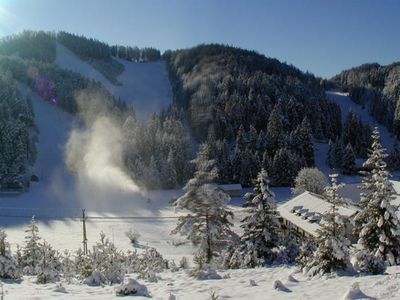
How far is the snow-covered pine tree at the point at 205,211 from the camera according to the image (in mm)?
29016

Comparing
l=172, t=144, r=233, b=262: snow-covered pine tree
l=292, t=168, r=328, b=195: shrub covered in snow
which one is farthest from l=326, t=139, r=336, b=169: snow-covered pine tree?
l=172, t=144, r=233, b=262: snow-covered pine tree

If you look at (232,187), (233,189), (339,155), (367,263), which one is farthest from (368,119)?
(367,263)

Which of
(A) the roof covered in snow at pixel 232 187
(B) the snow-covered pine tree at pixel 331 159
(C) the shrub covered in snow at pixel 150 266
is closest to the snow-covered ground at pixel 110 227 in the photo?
(C) the shrub covered in snow at pixel 150 266

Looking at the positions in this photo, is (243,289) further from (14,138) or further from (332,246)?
(14,138)

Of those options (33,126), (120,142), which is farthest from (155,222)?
(33,126)

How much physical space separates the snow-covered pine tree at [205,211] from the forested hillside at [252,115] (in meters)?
63.8

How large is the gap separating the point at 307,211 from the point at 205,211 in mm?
29054

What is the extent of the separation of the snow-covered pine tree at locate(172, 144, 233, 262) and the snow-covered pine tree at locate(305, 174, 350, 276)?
33.9 feet

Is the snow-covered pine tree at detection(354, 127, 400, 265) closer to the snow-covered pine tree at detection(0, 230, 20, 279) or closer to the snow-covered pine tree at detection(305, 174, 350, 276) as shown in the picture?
the snow-covered pine tree at detection(305, 174, 350, 276)

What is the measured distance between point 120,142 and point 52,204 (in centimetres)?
2465

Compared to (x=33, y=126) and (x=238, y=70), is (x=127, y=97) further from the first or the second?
(x=33, y=126)

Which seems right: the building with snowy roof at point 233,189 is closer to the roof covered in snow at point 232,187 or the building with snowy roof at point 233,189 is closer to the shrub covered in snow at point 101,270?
the roof covered in snow at point 232,187

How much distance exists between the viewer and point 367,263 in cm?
1756

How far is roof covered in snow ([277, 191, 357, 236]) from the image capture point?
50884mm
